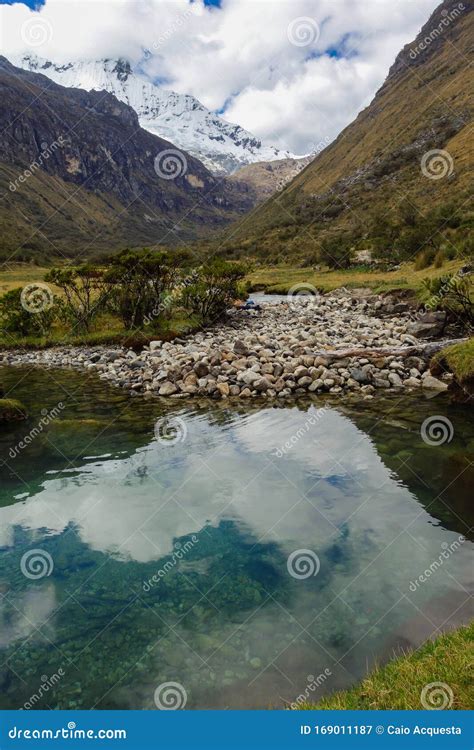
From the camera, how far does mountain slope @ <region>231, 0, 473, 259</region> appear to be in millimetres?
82756

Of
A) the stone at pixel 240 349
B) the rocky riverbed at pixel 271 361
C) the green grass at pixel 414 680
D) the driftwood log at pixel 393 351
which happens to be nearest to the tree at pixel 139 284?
the rocky riverbed at pixel 271 361

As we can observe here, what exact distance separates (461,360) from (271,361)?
24.5 feet

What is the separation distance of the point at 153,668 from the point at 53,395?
1515 cm

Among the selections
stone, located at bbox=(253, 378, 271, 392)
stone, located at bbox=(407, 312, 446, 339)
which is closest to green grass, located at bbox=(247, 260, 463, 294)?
stone, located at bbox=(407, 312, 446, 339)

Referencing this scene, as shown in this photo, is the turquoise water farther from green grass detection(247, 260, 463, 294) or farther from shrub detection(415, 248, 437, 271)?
shrub detection(415, 248, 437, 271)

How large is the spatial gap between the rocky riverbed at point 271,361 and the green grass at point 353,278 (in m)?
6.26

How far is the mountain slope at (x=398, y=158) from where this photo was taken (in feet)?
272

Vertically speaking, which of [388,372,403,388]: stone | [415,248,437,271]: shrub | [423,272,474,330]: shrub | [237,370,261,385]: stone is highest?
[415,248,437,271]: shrub

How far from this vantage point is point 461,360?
15547 millimetres

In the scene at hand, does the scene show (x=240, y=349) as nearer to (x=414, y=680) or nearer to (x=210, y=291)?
(x=210, y=291)

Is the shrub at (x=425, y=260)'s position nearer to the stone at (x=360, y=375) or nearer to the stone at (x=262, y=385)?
the stone at (x=360, y=375)

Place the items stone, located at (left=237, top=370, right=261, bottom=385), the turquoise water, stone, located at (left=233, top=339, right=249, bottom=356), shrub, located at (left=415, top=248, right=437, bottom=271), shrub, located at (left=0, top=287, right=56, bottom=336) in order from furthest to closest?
shrub, located at (left=415, top=248, right=437, bottom=271)
shrub, located at (left=0, top=287, right=56, bottom=336)
stone, located at (left=233, top=339, right=249, bottom=356)
stone, located at (left=237, top=370, right=261, bottom=385)
the turquoise water

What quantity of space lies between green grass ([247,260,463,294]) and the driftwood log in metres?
11.6

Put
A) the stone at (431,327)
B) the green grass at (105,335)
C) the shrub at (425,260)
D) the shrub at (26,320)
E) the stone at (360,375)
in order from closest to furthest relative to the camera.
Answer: the stone at (360,375) < the stone at (431,327) < the green grass at (105,335) < the shrub at (26,320) < the shrub at (425,260)
